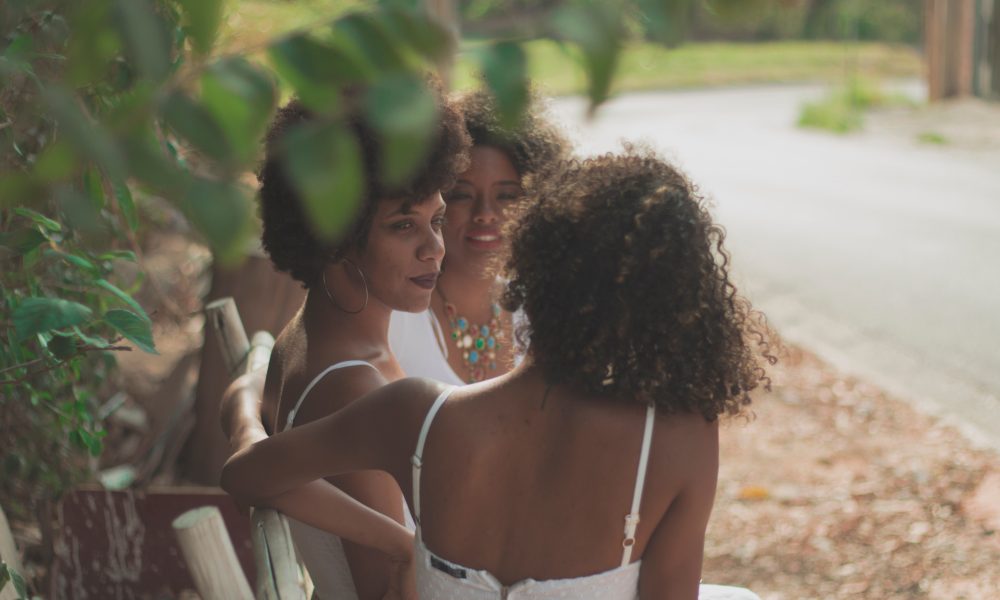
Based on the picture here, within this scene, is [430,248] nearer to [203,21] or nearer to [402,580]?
[402,580]

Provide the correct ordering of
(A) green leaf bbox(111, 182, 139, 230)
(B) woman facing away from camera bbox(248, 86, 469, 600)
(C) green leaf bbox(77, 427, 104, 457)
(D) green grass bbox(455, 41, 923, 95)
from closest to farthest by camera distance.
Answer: (A) green leaf bbox(111, 182, 139, 230)
(B) woman facing away from camera bbox(248, 86, 469, 600)
(C) green leaf bbox(77, 427, 104, 457)
(D) green grass bbox(455, 41, 923, 95)

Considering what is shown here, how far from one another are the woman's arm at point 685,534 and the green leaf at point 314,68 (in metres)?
1.05

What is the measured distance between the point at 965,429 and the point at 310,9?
7.67 metres

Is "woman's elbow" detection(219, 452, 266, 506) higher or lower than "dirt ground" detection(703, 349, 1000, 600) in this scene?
higher

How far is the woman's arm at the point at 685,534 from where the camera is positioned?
185 centimetres

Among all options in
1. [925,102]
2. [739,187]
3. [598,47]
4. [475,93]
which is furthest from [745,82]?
[598,47]

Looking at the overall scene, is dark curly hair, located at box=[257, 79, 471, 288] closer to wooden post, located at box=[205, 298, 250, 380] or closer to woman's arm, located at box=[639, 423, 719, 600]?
wooden post, located at box=[205, 298, 250, 380]

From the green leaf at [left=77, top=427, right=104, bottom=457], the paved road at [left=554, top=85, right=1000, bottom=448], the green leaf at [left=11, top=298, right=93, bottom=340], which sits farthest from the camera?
the paved road at [left=554, top=85, right=1000, bottom=448]

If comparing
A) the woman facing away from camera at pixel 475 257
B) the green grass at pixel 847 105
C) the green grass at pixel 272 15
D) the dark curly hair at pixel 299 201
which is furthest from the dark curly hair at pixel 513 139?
the green grass at pixel 847 105

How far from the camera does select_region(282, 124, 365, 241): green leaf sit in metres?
0.84

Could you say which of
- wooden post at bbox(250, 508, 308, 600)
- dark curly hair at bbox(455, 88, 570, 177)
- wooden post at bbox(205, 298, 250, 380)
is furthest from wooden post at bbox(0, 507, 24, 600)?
dark curly hair at bbox(455, 88, 570, 177)

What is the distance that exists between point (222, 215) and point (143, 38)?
136mm

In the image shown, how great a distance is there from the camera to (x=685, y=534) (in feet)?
6.17

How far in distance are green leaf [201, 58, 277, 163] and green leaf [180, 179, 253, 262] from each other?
0.06 m
